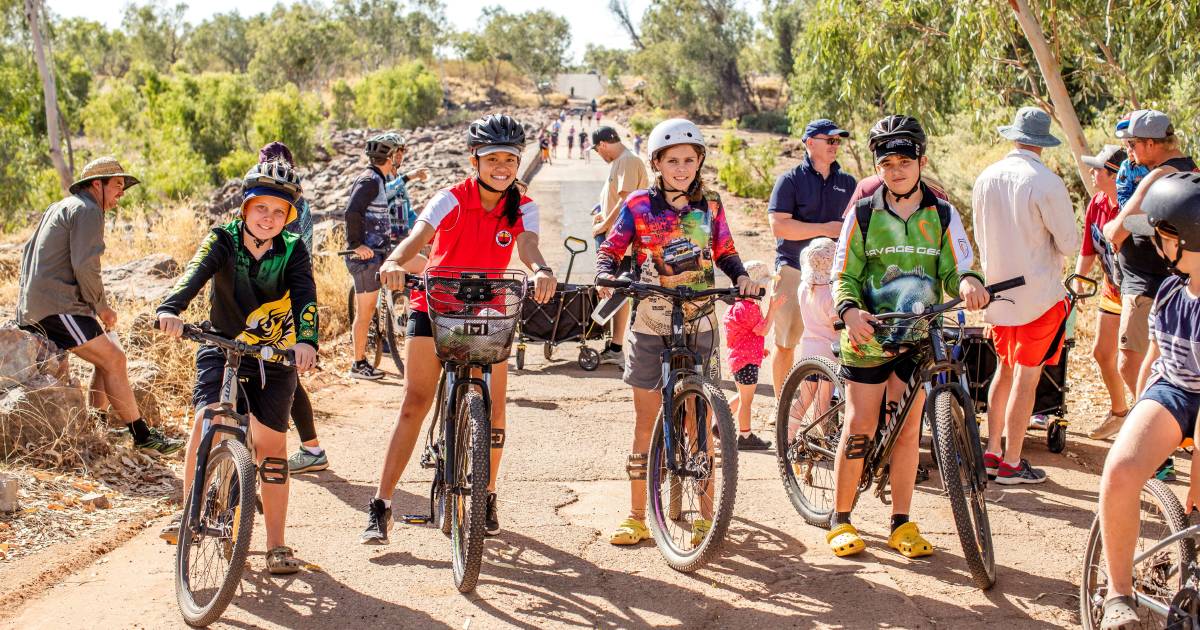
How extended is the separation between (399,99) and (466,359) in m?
68.9

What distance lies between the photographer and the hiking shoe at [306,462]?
21.9 ft

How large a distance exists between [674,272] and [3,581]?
3209mm

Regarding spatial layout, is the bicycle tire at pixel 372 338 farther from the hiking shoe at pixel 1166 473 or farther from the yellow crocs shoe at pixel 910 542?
the hiking shoe at pixel 1166 473

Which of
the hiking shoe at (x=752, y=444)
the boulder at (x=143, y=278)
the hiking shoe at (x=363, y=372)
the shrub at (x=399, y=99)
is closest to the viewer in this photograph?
the hiking shoe at (x=752, y=444)

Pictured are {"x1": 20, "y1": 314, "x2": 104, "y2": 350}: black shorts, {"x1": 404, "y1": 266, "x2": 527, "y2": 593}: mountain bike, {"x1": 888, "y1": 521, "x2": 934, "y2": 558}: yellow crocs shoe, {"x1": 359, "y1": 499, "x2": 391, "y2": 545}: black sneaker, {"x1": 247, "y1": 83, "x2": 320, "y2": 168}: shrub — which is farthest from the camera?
{"x1": 247, "y1": 83, "x2": 320, "y2": 168}: shrub

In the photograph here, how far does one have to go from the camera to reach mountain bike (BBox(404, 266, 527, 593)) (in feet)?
15.6

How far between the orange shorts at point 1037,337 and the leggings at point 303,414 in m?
3.93

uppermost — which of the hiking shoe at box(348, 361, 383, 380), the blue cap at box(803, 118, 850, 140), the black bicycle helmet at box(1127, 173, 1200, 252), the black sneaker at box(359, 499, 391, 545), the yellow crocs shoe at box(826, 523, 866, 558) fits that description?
the blue cap at box(803, 118, 850, 140)

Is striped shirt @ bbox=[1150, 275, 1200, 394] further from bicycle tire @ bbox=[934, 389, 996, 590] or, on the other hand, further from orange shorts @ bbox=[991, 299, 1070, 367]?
orange shorts @ bbox=[991, 299, 1070, 367]

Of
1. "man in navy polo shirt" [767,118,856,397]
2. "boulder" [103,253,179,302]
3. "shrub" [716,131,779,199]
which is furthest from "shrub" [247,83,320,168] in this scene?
"man in navy polo shirt" [767,118,856,397]

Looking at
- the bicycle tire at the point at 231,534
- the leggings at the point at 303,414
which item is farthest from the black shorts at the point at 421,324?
the leggings at the point at 303,414

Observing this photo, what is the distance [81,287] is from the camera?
6.80 m

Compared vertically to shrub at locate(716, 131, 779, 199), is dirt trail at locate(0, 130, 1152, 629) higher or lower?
lower

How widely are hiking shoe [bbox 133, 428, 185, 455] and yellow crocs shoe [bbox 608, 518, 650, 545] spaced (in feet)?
10.1
